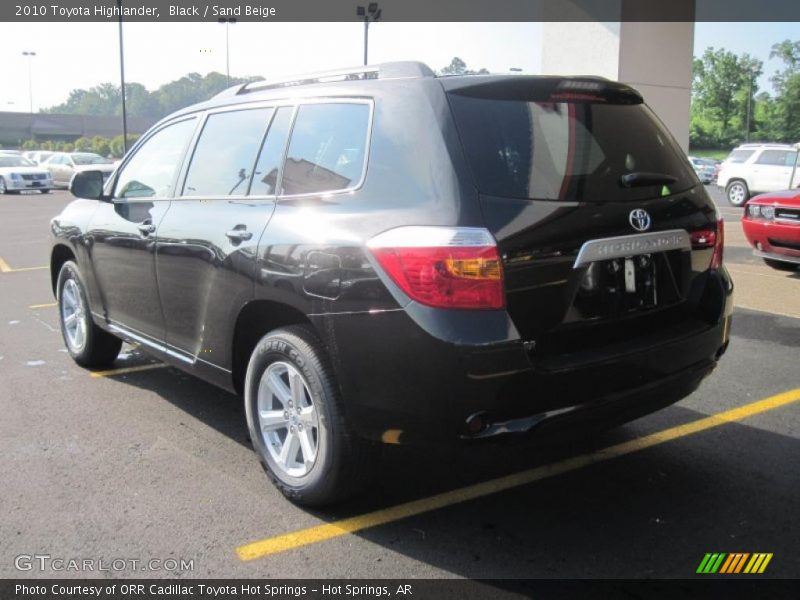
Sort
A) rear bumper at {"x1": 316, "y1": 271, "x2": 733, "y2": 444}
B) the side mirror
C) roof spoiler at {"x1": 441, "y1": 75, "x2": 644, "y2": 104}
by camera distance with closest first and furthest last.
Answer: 1. rear bumper at {"x1": 316, "y1": 271, "x2": 733, "y2": 444}
2. roof spoiler at {"x1": 441, "y1": 75, "x2": 644, "y2": 104}
3. the side mirror

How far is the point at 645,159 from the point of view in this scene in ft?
11.2

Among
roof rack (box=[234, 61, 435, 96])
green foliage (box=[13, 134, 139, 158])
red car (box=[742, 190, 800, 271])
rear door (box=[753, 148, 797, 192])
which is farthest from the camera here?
green foliage (box=[13, 134, 139, 158])

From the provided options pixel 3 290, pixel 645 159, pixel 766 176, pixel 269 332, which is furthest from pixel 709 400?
pixel 766 176

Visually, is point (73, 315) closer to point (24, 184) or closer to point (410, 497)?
point (410, 497)

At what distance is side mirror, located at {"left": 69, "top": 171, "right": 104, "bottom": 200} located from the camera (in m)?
5.02

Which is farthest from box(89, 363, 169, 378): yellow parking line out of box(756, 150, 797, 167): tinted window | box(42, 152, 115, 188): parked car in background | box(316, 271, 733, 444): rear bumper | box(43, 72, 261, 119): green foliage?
box(42, 152, 115, 188): parked car in background

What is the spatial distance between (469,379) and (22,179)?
105 ft

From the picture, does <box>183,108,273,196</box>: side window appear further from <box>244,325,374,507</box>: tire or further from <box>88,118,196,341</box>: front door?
<box>244,325,374,507</box>: tire

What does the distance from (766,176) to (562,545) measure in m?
22.5

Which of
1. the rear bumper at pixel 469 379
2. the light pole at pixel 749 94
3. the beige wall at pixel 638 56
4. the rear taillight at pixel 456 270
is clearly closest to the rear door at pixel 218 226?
the rear bumper at pixel 469 379

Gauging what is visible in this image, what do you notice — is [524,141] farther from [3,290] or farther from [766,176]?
[766,176]

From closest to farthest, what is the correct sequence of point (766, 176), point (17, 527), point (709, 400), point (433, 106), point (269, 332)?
1. point (433, 106)
2. point (17, 527)
3. point (269, 332)
4. point (709, 400)
5. point (766, 176)

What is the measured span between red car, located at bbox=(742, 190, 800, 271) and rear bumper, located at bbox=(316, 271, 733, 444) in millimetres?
6686

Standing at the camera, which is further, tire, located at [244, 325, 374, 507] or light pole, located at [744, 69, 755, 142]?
light pole, located at [744, 69, 755, 142]
